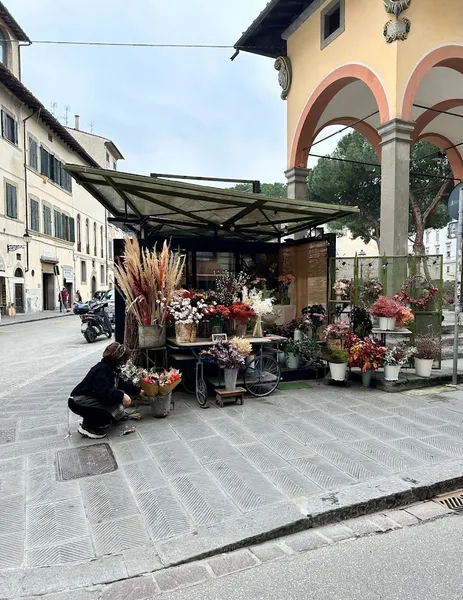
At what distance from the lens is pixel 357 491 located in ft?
11.0

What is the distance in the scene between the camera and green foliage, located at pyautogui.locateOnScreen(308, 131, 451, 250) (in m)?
18.4

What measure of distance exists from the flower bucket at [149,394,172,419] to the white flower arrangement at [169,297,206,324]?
109 centimetres

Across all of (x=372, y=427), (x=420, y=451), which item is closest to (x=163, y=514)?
(x=420, y=451)

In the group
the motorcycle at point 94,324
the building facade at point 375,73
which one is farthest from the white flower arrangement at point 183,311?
the motorcycle at point 94,324

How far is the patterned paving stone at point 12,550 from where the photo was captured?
257 cm

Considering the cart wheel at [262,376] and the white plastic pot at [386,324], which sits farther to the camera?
the white plastic pot at [386,324]

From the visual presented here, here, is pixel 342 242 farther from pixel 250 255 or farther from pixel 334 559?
pixel 334 559

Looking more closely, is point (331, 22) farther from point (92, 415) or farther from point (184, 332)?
point (92, 415)

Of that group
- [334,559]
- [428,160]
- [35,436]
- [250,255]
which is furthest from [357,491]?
[428,160]

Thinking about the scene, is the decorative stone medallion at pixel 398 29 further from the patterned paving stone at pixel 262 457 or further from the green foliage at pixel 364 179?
the green foliage at pixel 364 179

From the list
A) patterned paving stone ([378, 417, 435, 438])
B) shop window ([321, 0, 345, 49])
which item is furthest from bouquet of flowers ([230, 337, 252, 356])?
shop window ([321, 0, 345, 49])

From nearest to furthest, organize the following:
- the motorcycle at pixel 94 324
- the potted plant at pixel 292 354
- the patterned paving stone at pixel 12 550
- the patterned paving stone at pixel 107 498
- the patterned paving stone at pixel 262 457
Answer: the patterned paving stone at pixel 12 550 → the patterned paving stone at pixel 107 498 → the patterned paving stone at pixel 262 457 → the potted plant at pixel 292 354 → the motorcycle at pixel 94 324

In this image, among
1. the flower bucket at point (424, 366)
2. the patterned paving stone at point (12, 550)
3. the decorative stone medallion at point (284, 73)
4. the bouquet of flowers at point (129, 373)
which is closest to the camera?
the patterned paving stone at point (12, 550)

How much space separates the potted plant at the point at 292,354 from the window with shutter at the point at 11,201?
20311 millimetres
